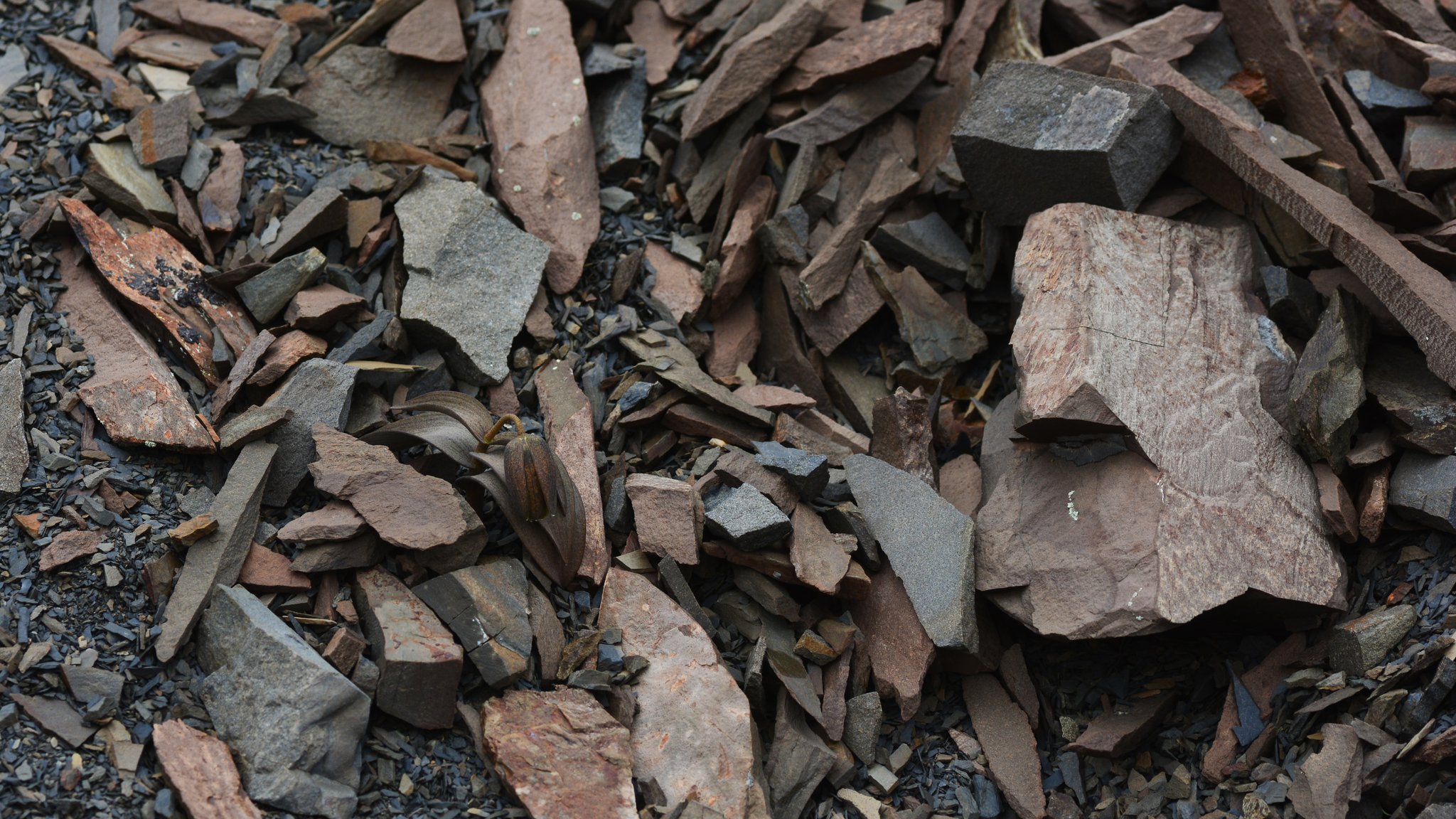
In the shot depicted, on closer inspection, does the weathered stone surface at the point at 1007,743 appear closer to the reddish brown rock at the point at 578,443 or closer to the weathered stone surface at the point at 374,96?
the reddish brown rock at the point at 578,443

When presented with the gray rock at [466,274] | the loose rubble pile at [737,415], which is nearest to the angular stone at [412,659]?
the loose rubble pile at [737,415]

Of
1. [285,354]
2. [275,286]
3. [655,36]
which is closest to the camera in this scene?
[285,354]

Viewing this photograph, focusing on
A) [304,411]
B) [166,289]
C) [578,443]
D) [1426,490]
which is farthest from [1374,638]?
[166,289]

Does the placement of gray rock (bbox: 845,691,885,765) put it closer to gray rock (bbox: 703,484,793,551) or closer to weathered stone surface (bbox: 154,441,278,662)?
gray rock (bbox: 703,484,793,551)

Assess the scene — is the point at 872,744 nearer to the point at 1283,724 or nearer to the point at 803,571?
the point at 803,571

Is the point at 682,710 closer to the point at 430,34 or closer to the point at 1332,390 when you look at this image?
the point at 1332,390

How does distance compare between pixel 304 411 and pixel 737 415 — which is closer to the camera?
pixel 304 411

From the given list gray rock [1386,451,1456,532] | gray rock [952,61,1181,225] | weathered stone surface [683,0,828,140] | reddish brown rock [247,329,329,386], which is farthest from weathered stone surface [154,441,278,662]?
gray rock [1386,451,1456,532]
